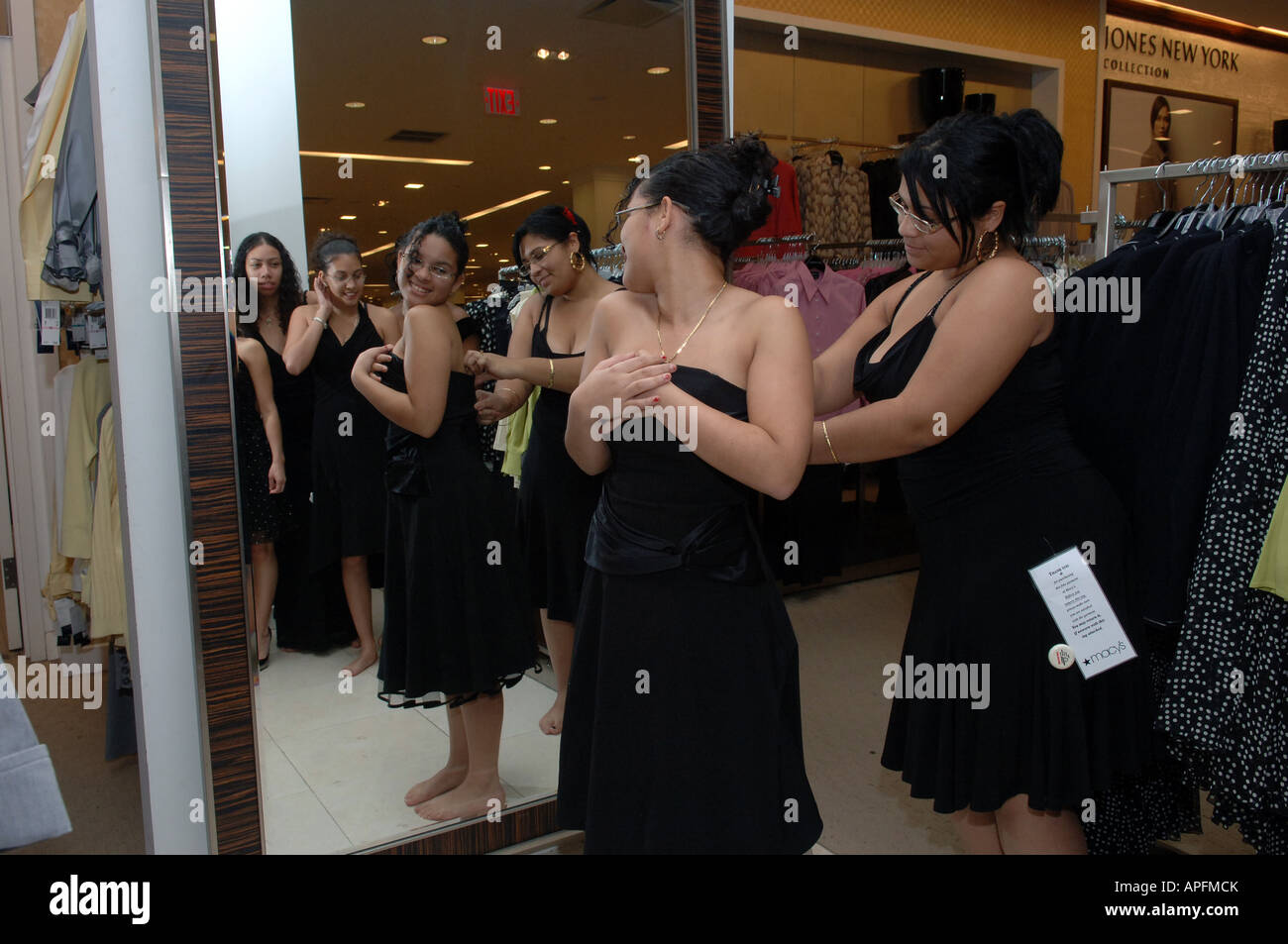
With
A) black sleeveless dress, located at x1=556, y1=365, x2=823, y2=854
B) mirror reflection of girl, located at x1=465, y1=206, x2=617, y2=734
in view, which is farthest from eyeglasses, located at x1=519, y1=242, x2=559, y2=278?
black sleeveless dress, located at x1=556, y1=365, x2=823, y2=854

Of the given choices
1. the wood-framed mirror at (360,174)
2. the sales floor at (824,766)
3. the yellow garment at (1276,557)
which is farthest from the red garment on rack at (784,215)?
the yellow garment at (1276,557)

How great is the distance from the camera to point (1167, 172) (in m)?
2.24

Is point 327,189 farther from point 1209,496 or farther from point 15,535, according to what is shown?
point 15,535

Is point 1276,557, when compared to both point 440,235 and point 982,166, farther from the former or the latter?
point 440,235

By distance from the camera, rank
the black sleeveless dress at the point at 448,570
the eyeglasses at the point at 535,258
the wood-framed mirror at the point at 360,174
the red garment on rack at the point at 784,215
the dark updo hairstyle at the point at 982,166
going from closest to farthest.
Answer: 1. the dark updo hairstyle at the point at 982,166
2. the wood-framed mirror at the point at 360,174
3. the black sleeveless dress at the point at 448,570
4. the eyeglasses at the point at 535,258
5. the red garment on rack at the point at 784,215

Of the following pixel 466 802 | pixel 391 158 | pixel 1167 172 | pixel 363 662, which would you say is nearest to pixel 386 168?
pixel 391 158

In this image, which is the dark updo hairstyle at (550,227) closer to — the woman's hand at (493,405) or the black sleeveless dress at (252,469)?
the woman's hand at (493,405)

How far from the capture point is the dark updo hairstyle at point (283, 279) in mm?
2016

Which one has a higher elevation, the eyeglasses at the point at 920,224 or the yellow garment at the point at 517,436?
the eyeglasses at the point at 920,224

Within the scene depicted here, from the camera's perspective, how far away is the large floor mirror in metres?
2.06

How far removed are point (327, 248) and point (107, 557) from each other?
1.18 m

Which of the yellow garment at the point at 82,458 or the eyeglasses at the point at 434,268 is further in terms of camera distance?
the yellow garment at the point at 82,458

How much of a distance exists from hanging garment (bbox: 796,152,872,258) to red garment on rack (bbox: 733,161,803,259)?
139mm

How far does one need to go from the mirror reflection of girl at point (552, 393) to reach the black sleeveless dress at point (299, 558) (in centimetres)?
40
